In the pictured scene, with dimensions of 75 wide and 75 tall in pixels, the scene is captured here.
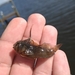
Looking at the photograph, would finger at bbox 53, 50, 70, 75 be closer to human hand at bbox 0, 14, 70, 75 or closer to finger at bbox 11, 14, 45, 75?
human hand at bbox 0, 14, 70, 75

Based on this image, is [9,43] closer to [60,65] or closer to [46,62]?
[46,62]

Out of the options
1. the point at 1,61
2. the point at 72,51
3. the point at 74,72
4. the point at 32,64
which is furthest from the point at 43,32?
the point at 72,51

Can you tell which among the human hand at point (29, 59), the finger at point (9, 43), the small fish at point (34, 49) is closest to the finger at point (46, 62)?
the human hand at point (29, 59)

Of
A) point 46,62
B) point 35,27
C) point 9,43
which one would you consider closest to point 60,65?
point 46,62

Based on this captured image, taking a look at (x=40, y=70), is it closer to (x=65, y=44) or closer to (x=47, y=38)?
(x=47, y=38)

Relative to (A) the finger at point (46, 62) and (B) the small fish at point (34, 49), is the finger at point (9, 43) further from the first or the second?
(A) the finger at point (46, 62)

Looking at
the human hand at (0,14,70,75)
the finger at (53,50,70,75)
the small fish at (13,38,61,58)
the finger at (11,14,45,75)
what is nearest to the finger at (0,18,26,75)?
the human hand at (0,14,70,75)
